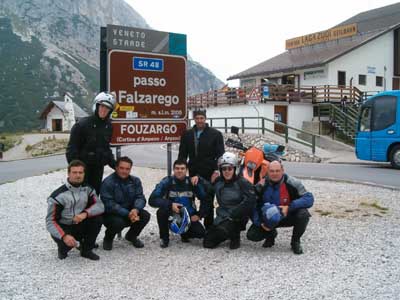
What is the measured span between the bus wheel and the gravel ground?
8.90 meters

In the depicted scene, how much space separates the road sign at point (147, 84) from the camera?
6293mm

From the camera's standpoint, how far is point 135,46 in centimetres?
640

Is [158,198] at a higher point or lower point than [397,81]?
lower

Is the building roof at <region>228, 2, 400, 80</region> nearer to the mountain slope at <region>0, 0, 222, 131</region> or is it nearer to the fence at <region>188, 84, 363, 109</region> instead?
the fence at <region>188, 84, 363, 109</region>

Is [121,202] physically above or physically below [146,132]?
below

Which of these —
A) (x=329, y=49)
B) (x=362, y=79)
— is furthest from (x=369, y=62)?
(x=329, y=49)

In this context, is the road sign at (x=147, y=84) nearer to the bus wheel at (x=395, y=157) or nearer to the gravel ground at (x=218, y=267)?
the gravel ground at (x=218, y=267)

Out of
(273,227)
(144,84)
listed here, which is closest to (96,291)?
(273,227)

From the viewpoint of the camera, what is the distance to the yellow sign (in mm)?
35219

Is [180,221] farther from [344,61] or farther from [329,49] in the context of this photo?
[329,49]

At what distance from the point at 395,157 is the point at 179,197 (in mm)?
11808

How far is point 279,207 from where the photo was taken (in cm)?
530

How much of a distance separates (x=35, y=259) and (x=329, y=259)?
345 cm

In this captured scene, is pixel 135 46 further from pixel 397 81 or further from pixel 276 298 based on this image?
pixel 397 81
